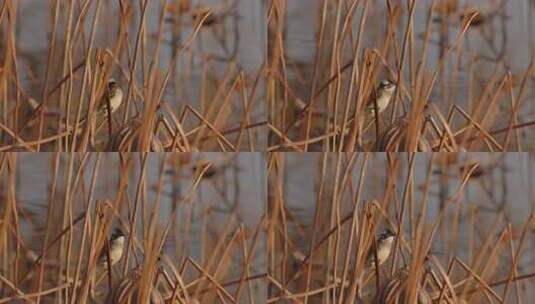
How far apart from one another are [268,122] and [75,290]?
25.0 inches

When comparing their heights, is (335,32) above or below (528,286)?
above

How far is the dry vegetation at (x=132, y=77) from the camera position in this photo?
240 cm

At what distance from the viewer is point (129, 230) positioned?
7.88 ft

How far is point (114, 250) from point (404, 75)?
848 millimetres

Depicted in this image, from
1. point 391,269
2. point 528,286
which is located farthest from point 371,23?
point 528,286

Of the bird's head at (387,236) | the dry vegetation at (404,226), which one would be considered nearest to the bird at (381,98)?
the dry vegetation at (404,226)

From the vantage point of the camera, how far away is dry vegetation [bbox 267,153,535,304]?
2.44 m

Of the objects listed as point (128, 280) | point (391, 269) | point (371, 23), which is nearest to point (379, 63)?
point (371, 23)

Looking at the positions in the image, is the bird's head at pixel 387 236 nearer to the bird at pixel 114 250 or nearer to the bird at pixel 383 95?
the bird at pixel 383 95

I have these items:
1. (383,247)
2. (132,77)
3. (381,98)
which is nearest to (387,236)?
(383,247)

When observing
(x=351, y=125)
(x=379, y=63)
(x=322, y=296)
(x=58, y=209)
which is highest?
(x=379, y=63)

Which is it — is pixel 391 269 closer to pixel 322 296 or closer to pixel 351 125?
pixel 322 296

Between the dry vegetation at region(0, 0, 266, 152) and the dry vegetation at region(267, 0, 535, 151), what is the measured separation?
96 millimetres

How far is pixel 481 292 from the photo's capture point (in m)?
2.44
